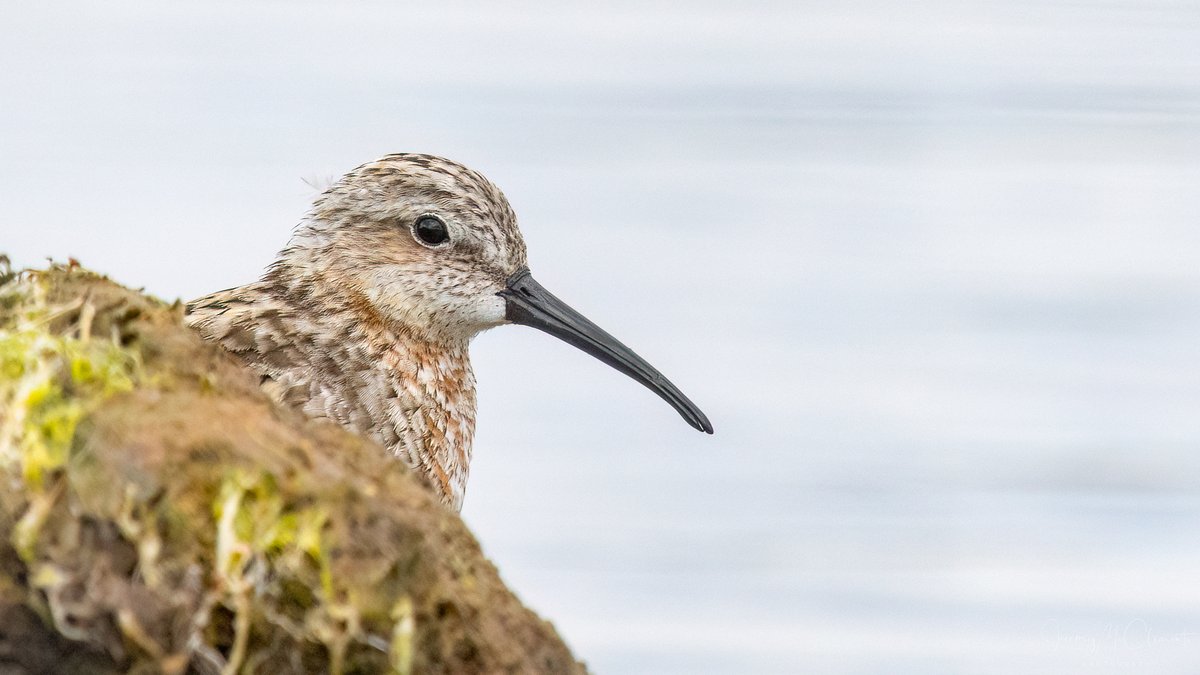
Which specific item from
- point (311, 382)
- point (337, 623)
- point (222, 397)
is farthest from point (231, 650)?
point (311, 382)

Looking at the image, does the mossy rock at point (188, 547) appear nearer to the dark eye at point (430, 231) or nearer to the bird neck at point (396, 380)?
the bird neck at point (396, 380)

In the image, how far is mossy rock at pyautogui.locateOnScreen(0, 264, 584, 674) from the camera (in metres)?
2.01

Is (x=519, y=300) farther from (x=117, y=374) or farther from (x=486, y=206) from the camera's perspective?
(x=117, y=374)

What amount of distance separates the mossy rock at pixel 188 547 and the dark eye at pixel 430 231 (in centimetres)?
249

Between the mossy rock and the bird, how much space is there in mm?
2051

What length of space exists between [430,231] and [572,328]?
607mm

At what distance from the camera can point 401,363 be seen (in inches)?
179

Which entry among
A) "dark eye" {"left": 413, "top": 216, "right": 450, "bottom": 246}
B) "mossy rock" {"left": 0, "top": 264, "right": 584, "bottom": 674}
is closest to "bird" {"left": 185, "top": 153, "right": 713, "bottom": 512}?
"dark eye" {"left": 413, "top": 216, "right": 450, "bottom": 246}

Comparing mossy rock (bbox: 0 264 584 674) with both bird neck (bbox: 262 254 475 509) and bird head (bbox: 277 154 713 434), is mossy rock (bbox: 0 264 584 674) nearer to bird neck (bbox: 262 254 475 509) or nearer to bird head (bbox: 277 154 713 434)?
bird neck (bbox: 262 254 475 509)

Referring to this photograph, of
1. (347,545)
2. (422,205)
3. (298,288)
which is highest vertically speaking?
(422,205)

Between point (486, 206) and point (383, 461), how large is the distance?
7.91 feet

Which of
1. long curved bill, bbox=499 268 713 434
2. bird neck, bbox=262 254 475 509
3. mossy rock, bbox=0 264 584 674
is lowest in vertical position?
mossy rock, bbox=0 264 584 674

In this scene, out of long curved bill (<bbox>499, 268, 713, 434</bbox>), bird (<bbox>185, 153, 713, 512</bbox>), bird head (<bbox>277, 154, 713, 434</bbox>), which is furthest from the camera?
long curved bill (<bbox>499, 268, 713, 434</bbox>)

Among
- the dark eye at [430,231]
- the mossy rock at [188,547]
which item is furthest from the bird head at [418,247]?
the mossy rock at [188,547]
